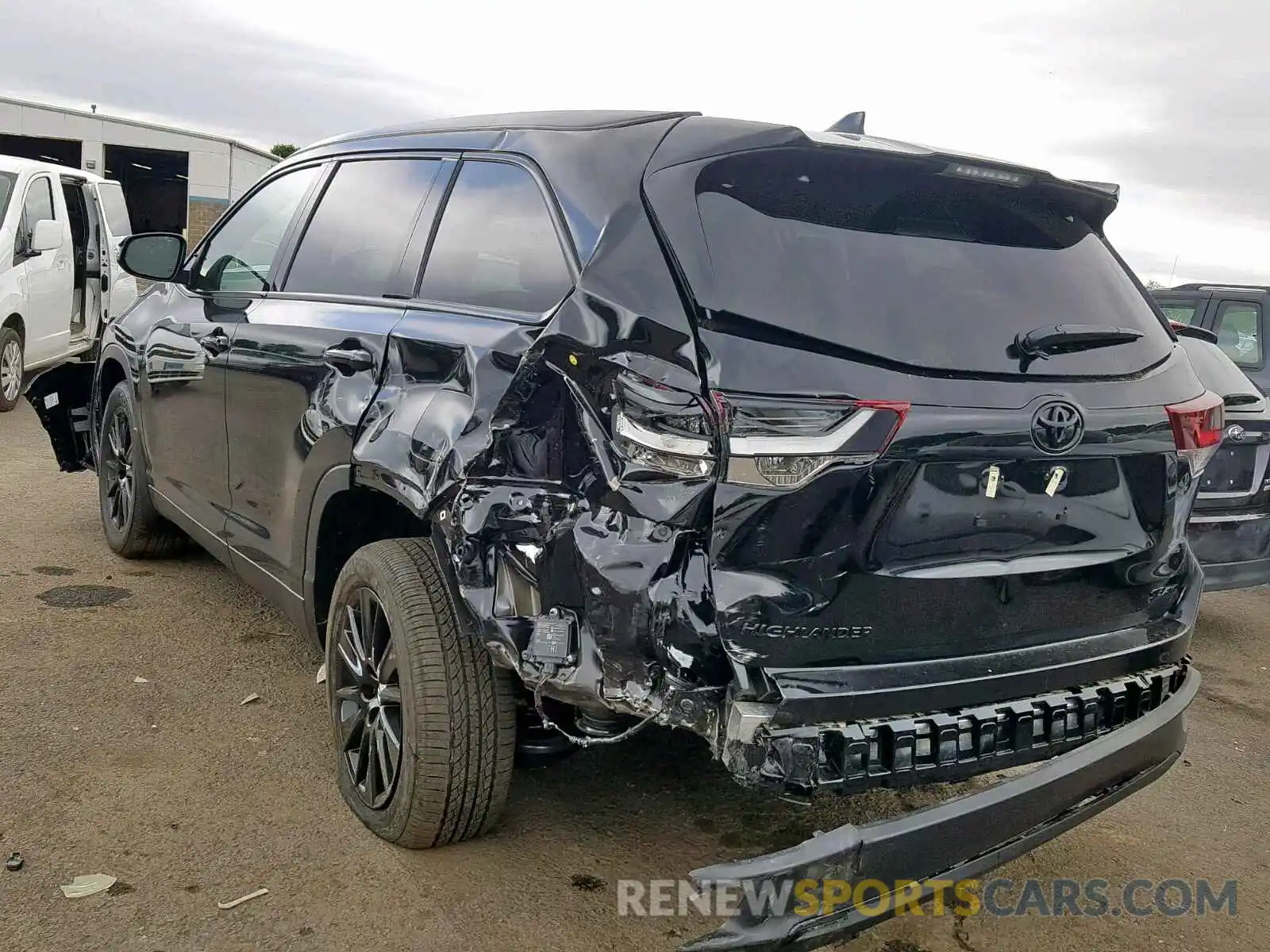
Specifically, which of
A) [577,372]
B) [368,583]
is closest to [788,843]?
[368,583]

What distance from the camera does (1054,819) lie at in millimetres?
2406

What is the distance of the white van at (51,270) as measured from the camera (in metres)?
9.19

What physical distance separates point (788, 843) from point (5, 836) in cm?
205

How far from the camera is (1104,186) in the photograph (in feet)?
9.42

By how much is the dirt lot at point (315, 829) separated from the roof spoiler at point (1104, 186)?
182cm

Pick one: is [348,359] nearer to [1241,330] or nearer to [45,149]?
[1241,330]

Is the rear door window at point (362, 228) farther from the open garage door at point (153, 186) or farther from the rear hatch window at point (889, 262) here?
the open garage door at point (153, 186)

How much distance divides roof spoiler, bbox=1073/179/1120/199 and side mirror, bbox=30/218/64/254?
8804 mm

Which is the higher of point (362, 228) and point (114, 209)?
point (362, 228)

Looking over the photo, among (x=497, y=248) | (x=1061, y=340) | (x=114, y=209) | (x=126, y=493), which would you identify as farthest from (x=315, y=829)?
(x=114, y=209)

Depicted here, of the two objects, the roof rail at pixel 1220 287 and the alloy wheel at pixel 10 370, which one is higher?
→ the roof rail at pixel 1220 287

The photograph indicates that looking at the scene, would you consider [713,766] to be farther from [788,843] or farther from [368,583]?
[368,583]

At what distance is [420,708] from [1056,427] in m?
1.59

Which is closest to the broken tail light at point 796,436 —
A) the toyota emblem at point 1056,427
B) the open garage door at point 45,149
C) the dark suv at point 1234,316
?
the toyota emblem at point 1056,427
